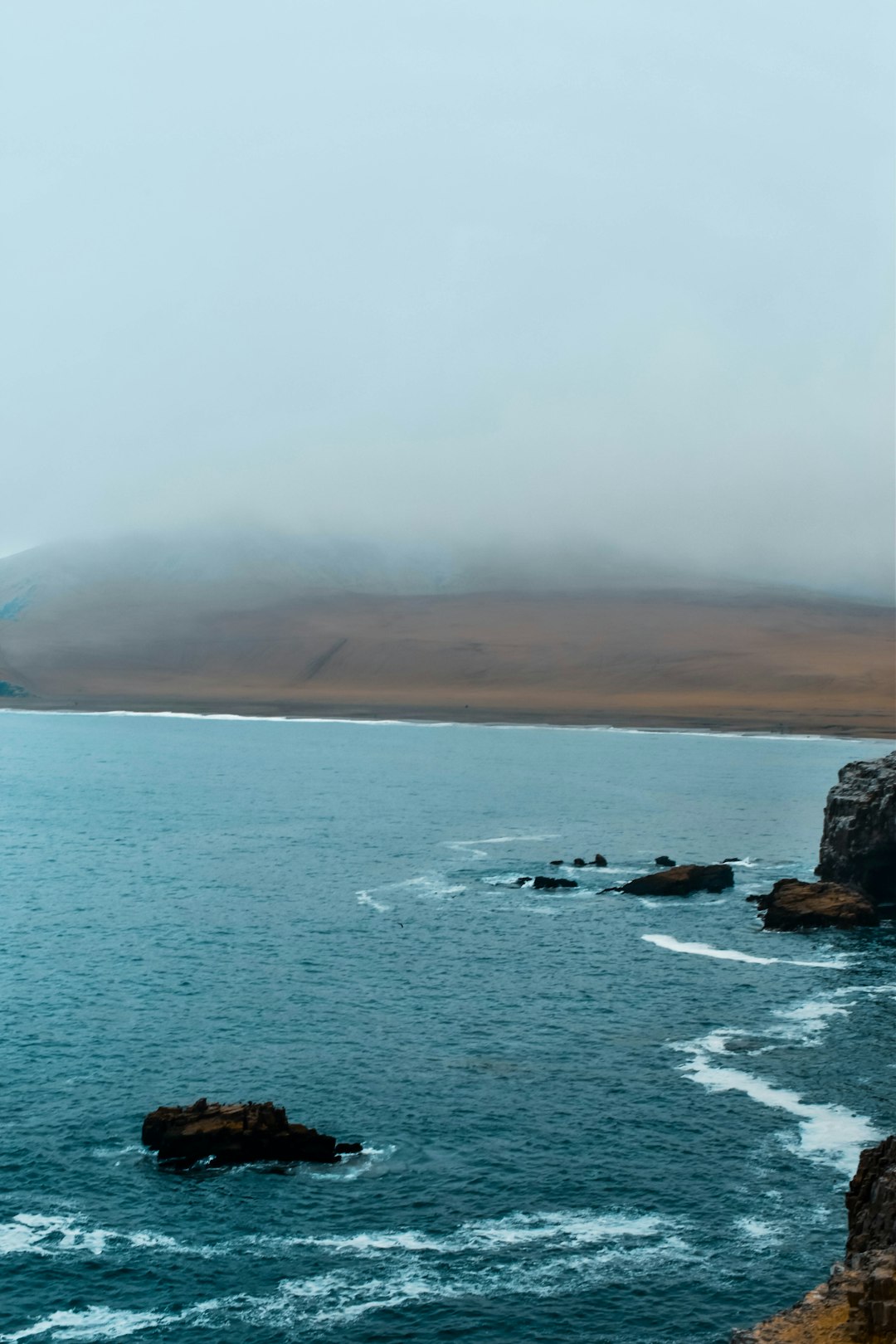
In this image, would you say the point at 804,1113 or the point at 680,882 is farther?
the point at 680,882

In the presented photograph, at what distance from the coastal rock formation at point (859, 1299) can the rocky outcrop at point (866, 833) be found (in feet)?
186

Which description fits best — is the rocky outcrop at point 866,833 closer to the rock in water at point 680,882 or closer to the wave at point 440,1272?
the rock in water at point 680,882

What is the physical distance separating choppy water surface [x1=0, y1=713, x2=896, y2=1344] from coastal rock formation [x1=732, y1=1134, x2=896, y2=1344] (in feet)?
25.7

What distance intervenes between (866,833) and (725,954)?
59.6 ft

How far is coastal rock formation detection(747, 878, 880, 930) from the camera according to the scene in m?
76.8

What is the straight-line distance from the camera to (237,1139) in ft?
139

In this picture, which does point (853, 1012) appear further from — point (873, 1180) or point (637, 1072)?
point (873, 1180)

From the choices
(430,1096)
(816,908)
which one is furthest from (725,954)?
(430,1096)

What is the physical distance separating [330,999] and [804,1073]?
22010 millimetres

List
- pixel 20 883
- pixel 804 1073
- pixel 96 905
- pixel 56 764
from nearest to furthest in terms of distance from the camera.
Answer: pixel 804 1073 < pixel 96 905 < pixel 20 883 < pixel 56 764

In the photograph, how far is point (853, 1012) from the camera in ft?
191

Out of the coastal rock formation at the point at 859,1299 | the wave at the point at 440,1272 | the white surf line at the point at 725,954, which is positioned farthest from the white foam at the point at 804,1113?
the coastal rock formation at the point at 859,1299

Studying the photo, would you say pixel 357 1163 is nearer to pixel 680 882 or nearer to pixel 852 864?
pixel 680 882

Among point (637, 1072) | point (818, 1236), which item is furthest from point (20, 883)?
point (818, 1236)
